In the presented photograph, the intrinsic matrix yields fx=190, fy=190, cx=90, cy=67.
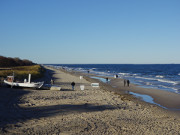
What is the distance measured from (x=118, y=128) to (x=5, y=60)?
82248mm

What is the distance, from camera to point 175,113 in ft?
53.1

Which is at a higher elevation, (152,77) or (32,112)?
(32,112)

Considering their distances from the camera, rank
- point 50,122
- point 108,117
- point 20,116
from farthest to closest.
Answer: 1. point 108,117
2. point 20,116
3. point 50,122

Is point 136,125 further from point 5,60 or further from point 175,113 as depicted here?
point 5,60

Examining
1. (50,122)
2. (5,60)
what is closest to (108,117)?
(50,122)

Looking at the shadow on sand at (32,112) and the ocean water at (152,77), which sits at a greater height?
the shadow on sand at (32,112)

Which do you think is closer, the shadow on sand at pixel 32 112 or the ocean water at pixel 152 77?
the shadow on sand at pixel 32 112

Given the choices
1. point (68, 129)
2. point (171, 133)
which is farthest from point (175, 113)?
point (68, 129)

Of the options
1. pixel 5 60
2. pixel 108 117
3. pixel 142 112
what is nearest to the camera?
pixel 108 117

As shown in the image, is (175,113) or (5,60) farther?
(5,60)

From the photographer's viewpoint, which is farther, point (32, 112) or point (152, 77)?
point (152, 77)

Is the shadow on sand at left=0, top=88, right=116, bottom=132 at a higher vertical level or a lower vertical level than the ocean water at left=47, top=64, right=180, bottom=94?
higher

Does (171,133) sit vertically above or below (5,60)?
below

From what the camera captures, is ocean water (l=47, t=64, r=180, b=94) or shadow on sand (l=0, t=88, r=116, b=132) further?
ocean water (l=47, t=64, r=180, b=94)
